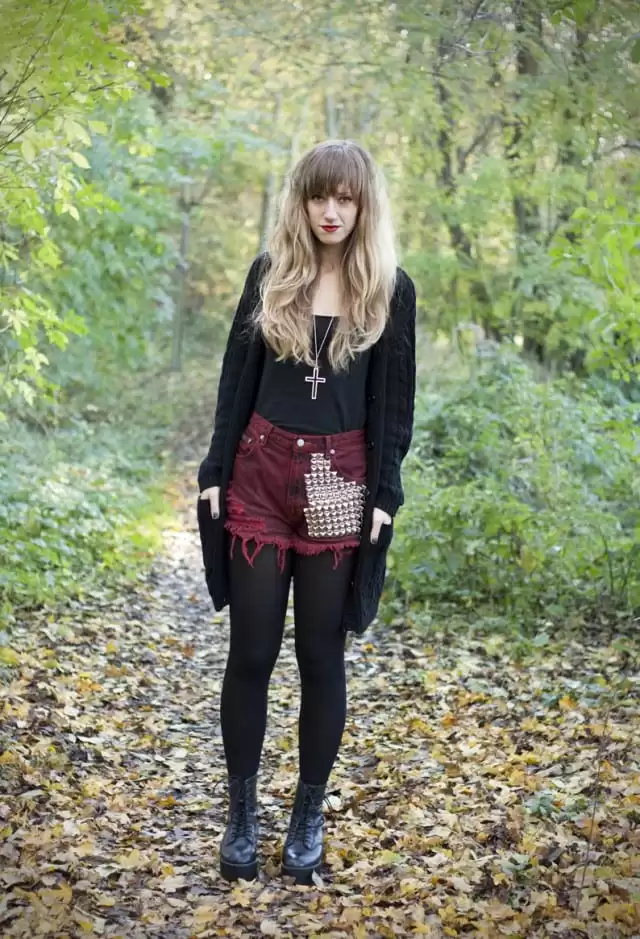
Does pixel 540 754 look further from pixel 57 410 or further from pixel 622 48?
pixel 57 410

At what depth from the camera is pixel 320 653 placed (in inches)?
117

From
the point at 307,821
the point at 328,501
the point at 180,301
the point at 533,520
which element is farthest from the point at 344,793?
the point at 180,301

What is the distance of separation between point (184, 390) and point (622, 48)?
1056 cm

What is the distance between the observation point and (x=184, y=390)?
13812 millimetres

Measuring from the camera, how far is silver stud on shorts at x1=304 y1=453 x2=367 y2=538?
9.37ft

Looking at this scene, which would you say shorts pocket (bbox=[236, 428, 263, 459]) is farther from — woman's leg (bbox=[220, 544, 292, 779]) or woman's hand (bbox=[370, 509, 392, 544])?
woman's hand (bbox=[370, 509, 392, 544])

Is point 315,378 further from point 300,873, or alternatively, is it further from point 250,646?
point 300,873

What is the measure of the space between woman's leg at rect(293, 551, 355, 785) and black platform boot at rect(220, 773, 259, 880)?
186 millimetres

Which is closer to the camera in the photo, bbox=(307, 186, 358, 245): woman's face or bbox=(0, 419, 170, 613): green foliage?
bbox=(307, 186, 358, 245): woman's face

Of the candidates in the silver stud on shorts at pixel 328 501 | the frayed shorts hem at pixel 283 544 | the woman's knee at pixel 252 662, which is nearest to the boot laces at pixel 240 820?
the woman's knee at pixel 252 662

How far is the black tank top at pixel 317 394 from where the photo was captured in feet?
9.45

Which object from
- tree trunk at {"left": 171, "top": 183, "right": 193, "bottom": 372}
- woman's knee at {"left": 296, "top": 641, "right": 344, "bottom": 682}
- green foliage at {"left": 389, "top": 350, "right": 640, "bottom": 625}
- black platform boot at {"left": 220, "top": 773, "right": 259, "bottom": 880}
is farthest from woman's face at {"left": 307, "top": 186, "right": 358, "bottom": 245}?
tree trunk at {"left": 171, "top": 183, "right": 193, "bottom": 372}

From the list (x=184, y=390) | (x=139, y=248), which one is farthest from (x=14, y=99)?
(x=184, y=390)

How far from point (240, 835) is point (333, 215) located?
186cm
